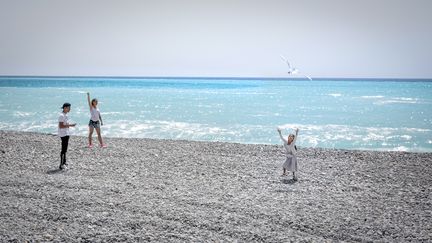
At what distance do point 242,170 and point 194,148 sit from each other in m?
5.06

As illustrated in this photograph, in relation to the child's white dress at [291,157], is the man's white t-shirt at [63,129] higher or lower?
higher

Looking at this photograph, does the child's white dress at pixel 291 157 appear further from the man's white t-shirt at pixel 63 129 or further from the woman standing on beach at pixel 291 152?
the man's white t-shirt at pixel 63 129

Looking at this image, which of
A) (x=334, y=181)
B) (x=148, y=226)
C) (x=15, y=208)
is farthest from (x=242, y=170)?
(x=15, y=208)

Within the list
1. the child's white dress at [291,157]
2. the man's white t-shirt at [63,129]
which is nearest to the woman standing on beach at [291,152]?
the child's white dress at [291,157]

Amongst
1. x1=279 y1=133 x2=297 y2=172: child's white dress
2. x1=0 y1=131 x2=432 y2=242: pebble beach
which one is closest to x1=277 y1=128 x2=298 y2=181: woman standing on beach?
x1=279 y1=133 x2=297 y2=172: child's white dress

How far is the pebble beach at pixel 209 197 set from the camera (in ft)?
27.9

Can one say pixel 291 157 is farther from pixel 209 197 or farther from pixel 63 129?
pixel 63 129

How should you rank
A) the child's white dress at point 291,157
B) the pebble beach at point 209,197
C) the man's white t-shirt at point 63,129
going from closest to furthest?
the pebble beach at point 209,197 → the man's white t-shirt at point 63,129 → the child's white dress at point 291,157

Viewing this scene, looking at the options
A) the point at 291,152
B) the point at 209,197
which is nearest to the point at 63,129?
the point at 209,197

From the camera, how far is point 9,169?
14.0 metres

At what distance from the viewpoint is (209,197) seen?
36.1ft

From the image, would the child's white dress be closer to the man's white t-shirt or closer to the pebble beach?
the pebble beach

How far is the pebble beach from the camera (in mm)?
8492

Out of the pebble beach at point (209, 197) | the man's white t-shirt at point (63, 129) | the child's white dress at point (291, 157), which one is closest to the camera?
the pebble beach at point (209, 197)
